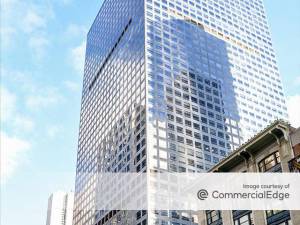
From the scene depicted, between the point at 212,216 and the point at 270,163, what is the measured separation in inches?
348

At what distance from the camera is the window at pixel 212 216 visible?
157 ft

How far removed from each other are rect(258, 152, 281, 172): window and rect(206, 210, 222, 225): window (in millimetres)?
Result: 6691

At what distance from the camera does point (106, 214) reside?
5241 inches

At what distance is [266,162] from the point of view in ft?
147

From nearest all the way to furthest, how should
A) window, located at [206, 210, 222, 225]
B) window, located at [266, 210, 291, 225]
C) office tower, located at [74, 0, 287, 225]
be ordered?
1. window, located at [266, 210, 291, 225]
2. window, located at [206, 210, 222, 225]
3. office tower, located at [74, 0, 287, 225]

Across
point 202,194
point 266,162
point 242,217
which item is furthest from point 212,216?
point 266,162

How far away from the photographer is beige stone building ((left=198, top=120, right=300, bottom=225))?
41.0m

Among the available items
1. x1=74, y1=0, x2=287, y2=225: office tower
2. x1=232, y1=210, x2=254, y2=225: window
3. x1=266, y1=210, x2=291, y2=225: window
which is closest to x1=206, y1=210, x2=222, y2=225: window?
x1=232, y1=210, x2=254, y2=225: window

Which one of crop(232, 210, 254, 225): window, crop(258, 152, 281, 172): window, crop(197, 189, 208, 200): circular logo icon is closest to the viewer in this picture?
crop(258, 152, 281, 172): window

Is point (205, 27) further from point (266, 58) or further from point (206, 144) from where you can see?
point (206, 144)

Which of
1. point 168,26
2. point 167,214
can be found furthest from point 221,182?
point 168,26

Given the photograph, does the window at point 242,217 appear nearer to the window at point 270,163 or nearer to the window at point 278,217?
the window at point 278,217

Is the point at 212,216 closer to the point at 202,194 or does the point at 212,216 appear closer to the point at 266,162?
the point at 202,194

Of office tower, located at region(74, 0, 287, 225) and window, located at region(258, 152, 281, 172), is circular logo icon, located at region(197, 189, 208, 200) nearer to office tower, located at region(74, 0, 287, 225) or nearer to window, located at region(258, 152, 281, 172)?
window, located at region(258, 152, 281, 172)
